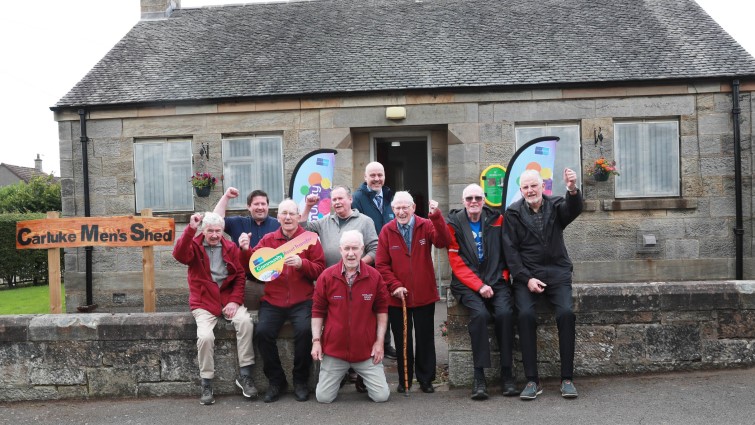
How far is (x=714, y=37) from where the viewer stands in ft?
38.2

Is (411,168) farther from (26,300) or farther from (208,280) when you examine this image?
(26,300)

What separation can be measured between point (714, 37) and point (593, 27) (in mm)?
2172

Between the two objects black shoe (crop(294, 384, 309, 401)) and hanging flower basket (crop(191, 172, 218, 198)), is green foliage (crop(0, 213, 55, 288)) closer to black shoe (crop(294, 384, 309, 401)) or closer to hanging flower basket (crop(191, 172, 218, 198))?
hanging flower basket (crop(191, 172, 218, 198))

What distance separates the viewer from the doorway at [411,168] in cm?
1216

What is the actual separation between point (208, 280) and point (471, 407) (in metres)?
2.53

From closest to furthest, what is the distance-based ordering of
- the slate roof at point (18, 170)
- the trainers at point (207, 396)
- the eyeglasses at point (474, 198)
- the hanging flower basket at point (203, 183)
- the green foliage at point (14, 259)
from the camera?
the trainers at point (207, 396) → the eyeglasses at point (474, 198) → the hanging flower basket at point (203, 183) → the green foliage at point (14, 259) → the slate roof at point (18, 170)

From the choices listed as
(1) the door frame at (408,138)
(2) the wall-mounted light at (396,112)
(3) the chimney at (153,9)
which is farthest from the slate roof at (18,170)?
(2) the wall-mounted light at (396,112)

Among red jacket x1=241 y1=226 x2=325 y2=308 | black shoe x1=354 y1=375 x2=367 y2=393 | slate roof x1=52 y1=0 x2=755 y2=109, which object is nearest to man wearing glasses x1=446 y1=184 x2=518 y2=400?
black shoe x1=354 y1=375 x2=367 y2=393

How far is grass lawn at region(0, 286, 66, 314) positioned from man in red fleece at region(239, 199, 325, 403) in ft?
25.8

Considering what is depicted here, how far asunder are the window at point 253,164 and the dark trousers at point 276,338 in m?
5.85

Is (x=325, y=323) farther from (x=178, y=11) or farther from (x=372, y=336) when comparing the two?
(x=178, y=11)

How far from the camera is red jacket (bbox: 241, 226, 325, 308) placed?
552cm

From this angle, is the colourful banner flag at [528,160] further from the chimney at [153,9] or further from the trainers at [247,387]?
the chimney at [153,9]

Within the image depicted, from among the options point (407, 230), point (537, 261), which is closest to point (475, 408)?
point (537, 261)
